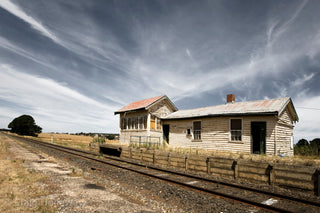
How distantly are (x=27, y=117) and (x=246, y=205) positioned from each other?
3316 inches

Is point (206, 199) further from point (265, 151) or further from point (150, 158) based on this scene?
point (265, 151)

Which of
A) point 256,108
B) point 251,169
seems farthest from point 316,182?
point 256,108

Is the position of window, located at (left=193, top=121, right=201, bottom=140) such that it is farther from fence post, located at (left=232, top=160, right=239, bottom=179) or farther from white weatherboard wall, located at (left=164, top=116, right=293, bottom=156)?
fence post, located at (left=232, top=160, right=239, bottom=179)

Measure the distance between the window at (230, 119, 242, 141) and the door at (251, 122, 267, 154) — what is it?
93cm

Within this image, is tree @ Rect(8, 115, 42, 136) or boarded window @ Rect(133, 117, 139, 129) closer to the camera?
boarded window @ Rect(133, 117, 139, 129)

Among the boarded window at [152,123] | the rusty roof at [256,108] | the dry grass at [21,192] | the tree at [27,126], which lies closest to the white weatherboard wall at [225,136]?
the rusty roof at [256,108]

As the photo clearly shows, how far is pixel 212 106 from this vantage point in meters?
20.1

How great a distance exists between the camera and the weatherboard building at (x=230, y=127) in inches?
571

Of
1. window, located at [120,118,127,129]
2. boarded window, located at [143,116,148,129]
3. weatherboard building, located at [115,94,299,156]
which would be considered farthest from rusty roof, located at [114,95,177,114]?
boarded window, located at [143,116,148,129]

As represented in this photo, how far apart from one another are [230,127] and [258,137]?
6.88 ft

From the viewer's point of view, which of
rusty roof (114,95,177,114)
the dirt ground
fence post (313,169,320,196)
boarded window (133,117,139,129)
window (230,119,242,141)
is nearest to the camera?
the dirt ground

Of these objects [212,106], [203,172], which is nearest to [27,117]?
[212,106]

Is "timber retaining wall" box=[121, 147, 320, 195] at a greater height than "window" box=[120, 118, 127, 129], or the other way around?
"window" box=[120, 118, 127, 129]

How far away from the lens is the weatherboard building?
571 inches
